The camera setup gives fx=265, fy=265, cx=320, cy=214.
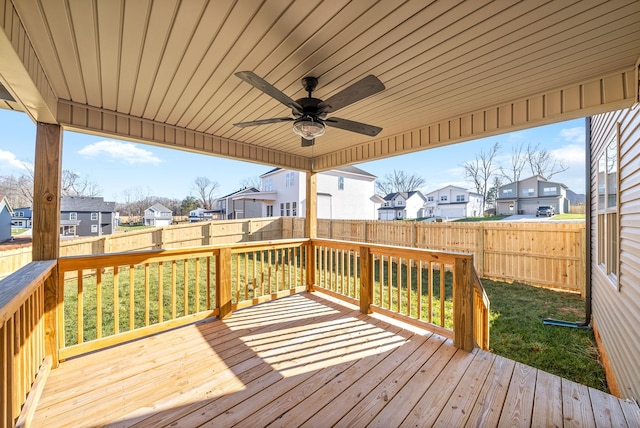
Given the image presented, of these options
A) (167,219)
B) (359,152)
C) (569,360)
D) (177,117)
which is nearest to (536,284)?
(569,360)

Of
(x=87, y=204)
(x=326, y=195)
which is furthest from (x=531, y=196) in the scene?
(x=87, y=204)

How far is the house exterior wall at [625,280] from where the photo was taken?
7.04ft

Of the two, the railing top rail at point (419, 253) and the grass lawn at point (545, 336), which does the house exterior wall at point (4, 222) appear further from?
the grass lawn at point (545, 336)

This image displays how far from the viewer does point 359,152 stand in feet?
14.1

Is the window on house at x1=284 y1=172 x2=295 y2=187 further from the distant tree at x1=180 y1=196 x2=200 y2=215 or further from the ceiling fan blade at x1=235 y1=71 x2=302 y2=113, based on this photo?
the distant tree at x1=180 y1=196 x2=200 y2=215

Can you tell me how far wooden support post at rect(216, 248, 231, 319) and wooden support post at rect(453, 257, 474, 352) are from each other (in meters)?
2.71

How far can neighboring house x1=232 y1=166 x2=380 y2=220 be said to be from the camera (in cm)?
1426

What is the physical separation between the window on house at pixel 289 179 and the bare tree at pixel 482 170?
1163cm

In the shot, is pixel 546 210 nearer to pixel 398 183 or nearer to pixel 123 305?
pixel 398 183

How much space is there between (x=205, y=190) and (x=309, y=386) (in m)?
26.6

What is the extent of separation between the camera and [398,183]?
25.9 m

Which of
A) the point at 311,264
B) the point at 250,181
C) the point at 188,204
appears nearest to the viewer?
the point at 311,264

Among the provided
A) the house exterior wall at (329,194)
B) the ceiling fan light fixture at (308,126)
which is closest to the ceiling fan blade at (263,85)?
the ceiling fan light fixture at (308,126)

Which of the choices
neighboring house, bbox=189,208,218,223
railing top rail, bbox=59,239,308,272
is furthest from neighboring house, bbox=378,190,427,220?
railing top rail, bbox=59,239,308,272
